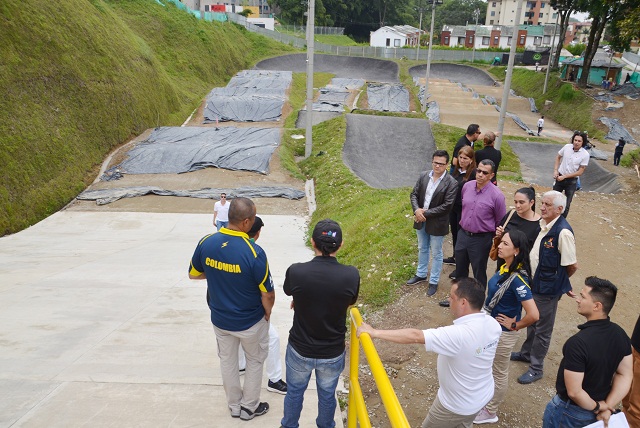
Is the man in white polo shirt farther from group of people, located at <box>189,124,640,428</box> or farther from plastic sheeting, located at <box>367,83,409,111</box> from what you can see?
plastic sheeting, located at <box>367,83,409,111</box>

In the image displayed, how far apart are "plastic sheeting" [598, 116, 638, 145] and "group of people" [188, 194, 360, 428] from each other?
2993 centimetres

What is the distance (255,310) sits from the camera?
374 cm

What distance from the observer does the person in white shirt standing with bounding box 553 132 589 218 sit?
322 inches

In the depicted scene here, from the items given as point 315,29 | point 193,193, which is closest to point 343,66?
point 315,29

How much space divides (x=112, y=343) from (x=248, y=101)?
84.2 feet

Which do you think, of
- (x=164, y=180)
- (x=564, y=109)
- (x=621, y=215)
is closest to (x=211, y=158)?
(x=164, y=180)

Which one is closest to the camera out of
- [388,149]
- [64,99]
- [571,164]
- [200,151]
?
[571,164]

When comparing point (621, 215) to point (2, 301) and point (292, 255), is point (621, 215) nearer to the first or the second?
point (292, 255)

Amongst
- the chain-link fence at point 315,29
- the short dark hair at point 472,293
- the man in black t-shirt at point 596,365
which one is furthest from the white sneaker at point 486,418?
the chain-link fence at point 315,29

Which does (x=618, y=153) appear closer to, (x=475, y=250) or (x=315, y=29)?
(x=475, y=250)

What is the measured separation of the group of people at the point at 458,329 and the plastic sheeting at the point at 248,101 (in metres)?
24.0

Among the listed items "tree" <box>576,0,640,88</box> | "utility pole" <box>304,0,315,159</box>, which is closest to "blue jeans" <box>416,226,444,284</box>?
"utility pole" <box>304,0,315,159</box>

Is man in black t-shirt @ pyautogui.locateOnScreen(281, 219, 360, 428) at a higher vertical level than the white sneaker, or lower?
higher

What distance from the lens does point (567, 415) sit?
10.4ft
